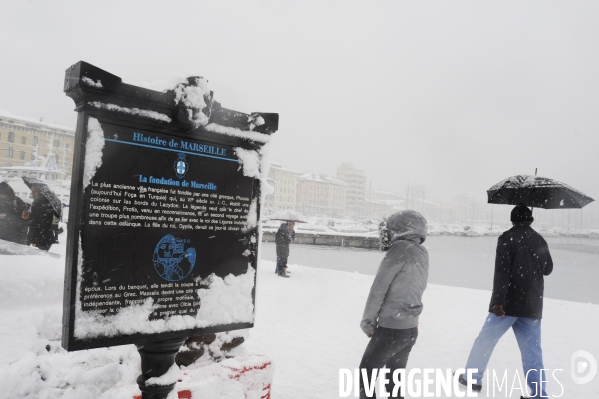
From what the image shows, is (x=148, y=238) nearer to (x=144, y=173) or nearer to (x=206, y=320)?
(x=144, y=173)

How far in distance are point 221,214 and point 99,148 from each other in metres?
0.59

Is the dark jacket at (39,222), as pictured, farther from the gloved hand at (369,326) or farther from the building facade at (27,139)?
the building facade at (27,139)

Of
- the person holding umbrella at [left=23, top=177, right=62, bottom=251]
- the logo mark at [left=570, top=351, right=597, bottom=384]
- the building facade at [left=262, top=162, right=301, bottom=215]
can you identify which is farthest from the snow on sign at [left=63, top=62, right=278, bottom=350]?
the building facade at [left=262, top=162, right=301, bottom=215]

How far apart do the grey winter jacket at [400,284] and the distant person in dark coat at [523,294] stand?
120 cm

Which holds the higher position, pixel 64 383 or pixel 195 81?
pixel 195 81

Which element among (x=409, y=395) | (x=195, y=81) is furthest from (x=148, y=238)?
(x=409, y=395)

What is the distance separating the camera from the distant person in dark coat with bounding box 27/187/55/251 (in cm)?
828

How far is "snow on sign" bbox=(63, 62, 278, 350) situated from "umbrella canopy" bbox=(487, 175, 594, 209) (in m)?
3.49

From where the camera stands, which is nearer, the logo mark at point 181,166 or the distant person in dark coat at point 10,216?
the logo mark at point 181,166

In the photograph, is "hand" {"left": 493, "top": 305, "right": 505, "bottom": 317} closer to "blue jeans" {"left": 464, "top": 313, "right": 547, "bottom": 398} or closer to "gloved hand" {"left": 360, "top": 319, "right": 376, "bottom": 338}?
"blue jeans" {"left": 464, "top": 313, "right": 547, "bottom": 398}

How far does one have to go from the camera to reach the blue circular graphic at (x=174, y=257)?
1688 millimetres

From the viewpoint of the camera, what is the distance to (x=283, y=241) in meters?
12.6

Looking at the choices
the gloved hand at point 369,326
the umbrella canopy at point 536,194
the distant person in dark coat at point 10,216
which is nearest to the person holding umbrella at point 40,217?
the distant person in dark coat at point 10,216

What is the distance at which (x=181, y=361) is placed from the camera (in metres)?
2.65
